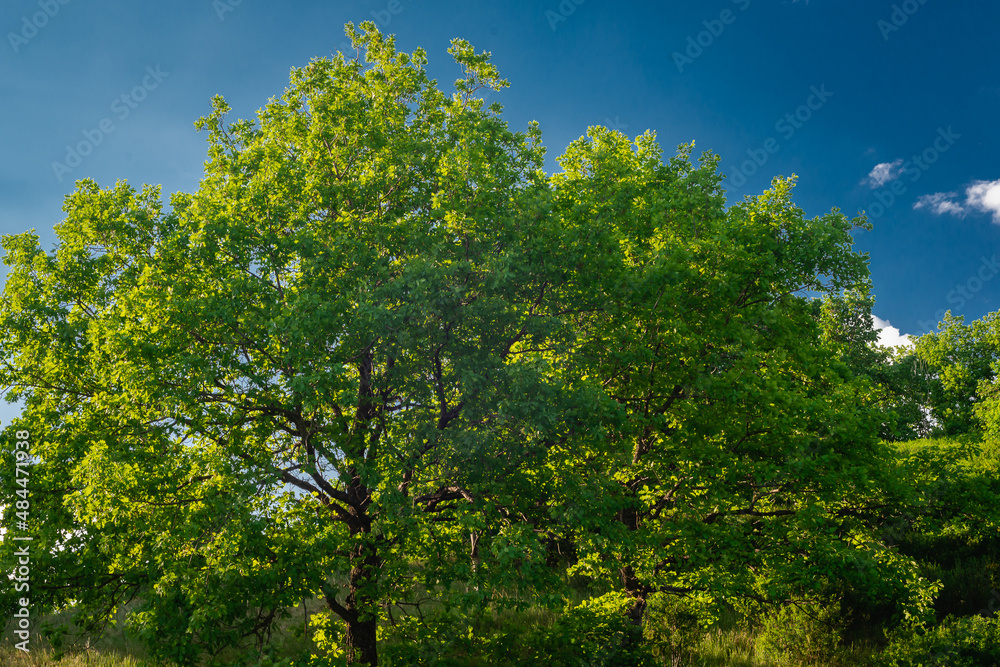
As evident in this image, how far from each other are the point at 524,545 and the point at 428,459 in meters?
2.59

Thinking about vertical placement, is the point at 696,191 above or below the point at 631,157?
below

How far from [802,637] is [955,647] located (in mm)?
4614

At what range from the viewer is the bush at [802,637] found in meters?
19.5

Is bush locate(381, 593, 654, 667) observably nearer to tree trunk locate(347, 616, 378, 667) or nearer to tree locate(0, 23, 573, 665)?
tree trunk locate(347, 616, 378, 667)

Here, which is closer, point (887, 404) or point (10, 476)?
point (10, 476)

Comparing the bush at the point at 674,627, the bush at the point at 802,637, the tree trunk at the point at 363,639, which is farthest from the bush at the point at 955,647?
the tree trunk at the point at 363,639

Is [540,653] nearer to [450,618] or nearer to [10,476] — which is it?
[450,618]

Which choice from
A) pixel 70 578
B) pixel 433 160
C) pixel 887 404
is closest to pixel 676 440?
pixel 433 160

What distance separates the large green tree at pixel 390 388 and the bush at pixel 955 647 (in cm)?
133

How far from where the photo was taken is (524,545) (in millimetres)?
11156

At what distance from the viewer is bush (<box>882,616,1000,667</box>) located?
15945 mm

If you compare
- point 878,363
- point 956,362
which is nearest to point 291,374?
point 878,363

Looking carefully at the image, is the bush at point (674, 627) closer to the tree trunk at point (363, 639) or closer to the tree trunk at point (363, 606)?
the tree trunk at point (363, 639)

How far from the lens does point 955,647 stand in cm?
1630
